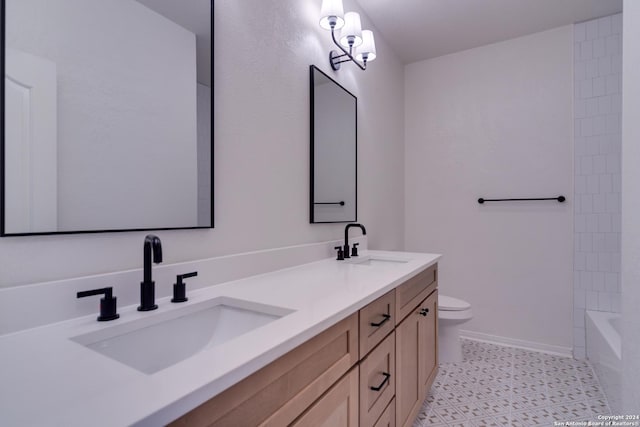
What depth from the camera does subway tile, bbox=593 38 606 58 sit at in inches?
91.0

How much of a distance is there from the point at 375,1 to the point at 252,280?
2008 mm

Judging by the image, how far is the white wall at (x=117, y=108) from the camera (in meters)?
0.77

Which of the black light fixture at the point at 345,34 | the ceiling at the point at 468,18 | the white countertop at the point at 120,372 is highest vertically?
the ceiling at the point at 468,18

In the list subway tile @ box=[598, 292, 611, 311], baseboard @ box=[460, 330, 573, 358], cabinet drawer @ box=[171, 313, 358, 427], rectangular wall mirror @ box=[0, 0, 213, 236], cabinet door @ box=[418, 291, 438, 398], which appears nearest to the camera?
cabinet drawer @ box=[171, 313, 358, 427]

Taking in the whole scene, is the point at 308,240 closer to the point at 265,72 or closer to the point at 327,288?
the point at 327,288

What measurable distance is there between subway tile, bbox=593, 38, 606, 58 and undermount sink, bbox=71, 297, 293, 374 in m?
2.91

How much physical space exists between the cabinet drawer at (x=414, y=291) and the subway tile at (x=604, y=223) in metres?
1.44

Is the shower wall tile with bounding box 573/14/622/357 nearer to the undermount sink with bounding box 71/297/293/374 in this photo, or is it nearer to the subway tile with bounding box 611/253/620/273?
the subway tile with bounding box 611/253/620/273

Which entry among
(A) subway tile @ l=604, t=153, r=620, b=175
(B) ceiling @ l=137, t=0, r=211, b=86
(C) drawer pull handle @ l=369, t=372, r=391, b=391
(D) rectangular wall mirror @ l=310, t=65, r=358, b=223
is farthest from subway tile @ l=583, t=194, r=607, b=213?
(B) ceiling @ l=137, t=0, r=211, b=86

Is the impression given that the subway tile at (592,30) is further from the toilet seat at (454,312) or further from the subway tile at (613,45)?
the toilet seat at (454,312)

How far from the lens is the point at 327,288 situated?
107 cm

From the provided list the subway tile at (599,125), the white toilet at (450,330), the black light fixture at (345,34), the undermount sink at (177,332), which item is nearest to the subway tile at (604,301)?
the white toilet at (450,330)

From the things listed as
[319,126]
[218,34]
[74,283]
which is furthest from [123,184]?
[319,126]

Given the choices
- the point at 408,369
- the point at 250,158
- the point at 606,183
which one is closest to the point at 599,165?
the point at 606,183
